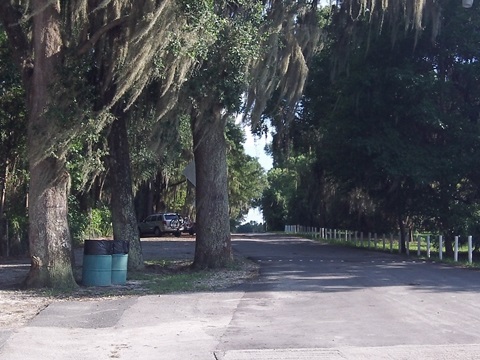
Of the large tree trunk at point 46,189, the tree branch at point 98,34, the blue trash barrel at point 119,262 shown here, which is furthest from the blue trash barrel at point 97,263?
the tree branch at point 98,34

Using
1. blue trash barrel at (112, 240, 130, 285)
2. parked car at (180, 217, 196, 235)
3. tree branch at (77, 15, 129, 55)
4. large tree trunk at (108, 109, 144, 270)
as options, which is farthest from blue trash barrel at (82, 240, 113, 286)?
parked car at (180, 217, 196, 235)

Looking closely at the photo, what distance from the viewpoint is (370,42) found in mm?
27000

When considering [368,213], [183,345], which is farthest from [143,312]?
[368,213]

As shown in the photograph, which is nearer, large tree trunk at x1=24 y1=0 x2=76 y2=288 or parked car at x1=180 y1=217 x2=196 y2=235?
large tree trunk at x1=24 y1=0 x2=76 y2=288

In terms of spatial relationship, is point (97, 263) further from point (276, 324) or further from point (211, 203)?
point (276, 324)

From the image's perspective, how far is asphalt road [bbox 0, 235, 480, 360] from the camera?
9430 mm

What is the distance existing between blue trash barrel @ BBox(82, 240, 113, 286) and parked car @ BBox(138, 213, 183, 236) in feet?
95.9

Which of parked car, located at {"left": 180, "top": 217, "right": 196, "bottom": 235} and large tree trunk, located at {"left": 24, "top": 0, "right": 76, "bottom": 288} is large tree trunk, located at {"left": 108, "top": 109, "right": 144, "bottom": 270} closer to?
large tree trunk, located at {"left": 24, "top": 0, "right": 76, "bottom": 288}

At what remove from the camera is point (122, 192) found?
65.1 ft

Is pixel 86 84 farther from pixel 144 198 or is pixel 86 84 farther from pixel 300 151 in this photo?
pixel 144 198

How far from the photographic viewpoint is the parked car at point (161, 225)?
151 ft

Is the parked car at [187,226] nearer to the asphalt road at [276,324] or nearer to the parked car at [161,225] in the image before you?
the parked car at [161,225]

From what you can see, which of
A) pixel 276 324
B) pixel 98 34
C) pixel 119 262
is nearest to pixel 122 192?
pixel 119 262

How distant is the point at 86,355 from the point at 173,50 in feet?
26.0
